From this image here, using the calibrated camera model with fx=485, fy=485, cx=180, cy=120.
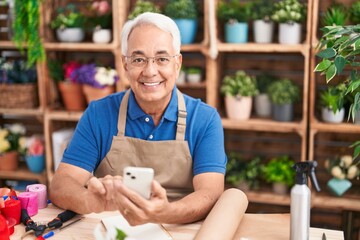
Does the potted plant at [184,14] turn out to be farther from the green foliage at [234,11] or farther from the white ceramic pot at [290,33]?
the white ceramic pot at [290,33]

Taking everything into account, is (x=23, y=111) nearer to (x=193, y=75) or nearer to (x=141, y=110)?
(x=193, y=75)

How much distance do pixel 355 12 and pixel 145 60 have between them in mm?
1541

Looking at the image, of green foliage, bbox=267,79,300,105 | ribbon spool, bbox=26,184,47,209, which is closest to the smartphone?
ribbon spool, bbox=26,184,47,209

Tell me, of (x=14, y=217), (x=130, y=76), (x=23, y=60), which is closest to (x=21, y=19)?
(x=23, y=60)

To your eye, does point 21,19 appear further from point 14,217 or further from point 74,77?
point 14,217

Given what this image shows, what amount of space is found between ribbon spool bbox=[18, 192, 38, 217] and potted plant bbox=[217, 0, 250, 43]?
5.92 feet

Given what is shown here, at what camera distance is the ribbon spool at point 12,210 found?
60.2 inches

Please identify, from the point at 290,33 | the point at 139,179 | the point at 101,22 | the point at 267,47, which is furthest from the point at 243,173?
the point at 139,179

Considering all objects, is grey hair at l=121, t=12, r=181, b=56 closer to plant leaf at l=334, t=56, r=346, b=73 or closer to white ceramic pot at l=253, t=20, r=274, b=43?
plant leaf at l=334, t=56, r=346, b=73

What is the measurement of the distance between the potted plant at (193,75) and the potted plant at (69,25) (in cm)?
80

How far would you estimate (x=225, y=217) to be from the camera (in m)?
1.44

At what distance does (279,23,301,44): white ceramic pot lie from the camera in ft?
9.54

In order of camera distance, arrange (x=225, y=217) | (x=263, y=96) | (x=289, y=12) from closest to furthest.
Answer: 1. (x=225, y=217)
2. (x=289, y=12)
3. (x=263, y=96)

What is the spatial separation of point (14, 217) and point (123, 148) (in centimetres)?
55
